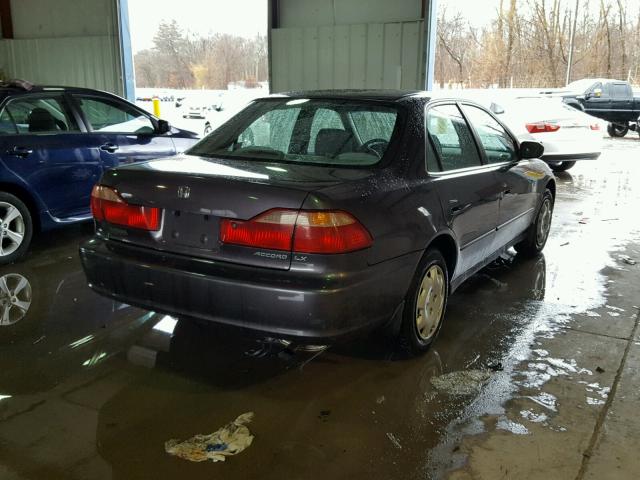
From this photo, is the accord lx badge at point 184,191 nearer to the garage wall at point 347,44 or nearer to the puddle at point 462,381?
the puddle at point 462,381

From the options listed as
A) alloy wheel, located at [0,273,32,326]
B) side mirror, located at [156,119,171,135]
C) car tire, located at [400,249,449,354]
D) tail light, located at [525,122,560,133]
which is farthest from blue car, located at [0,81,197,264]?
tail light, located at [525,122,560,133]

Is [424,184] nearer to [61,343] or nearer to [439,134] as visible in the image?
[439,134]

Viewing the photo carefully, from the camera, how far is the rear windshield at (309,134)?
327 centimetres

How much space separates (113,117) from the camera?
20.6 feet

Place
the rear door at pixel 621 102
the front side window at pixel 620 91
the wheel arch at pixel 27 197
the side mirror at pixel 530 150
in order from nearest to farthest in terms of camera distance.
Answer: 1. the side mirror at pixel 530 150
2. the wheel arch at pixel 27 197
3. the rear door at pixel 621 102
4. the front side window at pixel 620 91

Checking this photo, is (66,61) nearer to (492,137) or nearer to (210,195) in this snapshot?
(492,137)

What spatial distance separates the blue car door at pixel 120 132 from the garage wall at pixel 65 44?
567 cm

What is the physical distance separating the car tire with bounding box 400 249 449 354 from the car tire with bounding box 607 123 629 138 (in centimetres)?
1988

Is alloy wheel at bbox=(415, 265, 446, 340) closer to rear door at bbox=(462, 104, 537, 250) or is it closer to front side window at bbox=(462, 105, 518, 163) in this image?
rear door at bbox=(462, 104, 537, 250)

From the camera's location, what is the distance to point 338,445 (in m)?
2.57

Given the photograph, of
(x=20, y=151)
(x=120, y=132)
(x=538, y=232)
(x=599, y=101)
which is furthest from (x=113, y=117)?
(x=599, y=101)

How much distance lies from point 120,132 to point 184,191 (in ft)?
12.3

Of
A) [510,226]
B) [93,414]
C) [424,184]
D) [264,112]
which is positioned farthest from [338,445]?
[510,226]

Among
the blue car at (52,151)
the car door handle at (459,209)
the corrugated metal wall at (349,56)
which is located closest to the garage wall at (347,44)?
the corrugated metal wall at (349,56)
